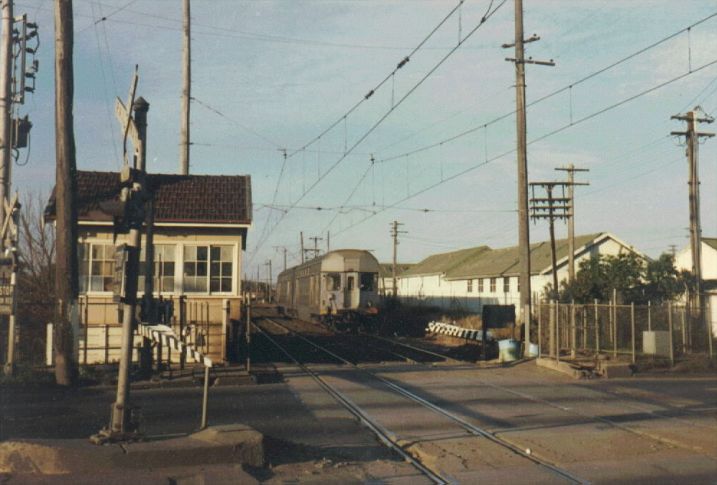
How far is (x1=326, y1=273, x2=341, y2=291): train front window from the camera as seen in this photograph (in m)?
38.1

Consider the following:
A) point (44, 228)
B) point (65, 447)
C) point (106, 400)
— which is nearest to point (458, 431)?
point (65, 447)

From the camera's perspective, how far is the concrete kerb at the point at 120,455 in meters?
8.62

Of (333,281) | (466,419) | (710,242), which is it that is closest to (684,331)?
(466,419)

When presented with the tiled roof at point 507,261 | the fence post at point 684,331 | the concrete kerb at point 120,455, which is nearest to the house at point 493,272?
the tiled roof at point 507,261

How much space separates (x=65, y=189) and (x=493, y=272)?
41042mm

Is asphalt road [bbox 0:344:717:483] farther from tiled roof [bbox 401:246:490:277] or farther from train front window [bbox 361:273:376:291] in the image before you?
→ tiled roof [bbox 401:246:490:277]

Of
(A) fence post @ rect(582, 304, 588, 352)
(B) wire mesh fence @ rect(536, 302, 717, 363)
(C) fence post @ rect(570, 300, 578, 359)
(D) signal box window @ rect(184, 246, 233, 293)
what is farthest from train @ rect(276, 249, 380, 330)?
(D) signal box window @ rect(184, 246, 233, 293)

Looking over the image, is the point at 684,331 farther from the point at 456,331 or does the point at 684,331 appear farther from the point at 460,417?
A: the point at 456,331

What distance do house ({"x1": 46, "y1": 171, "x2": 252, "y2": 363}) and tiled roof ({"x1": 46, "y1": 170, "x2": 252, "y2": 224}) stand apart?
27mm

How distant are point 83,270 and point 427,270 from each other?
57.2 meters

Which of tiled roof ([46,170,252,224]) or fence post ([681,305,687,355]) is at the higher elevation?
tiled roof ([46,170,252,224])

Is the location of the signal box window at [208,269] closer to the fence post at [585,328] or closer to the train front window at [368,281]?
the fence post at [585,328]

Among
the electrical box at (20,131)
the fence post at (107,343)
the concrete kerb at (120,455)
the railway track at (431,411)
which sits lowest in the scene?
the railway track at (431,411)

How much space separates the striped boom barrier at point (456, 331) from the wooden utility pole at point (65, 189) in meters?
16.0
